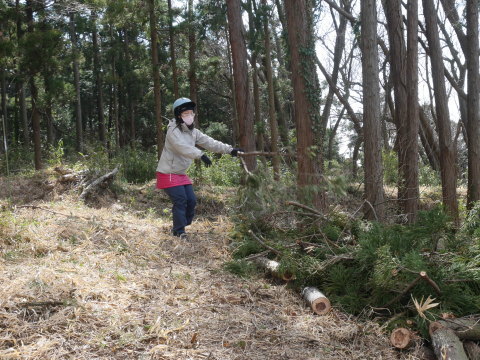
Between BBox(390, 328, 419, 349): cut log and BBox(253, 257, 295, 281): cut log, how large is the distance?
132 centimetres

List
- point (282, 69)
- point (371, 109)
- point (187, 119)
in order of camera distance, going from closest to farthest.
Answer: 1. point (187, 119)
2. point (371, 109)
3. point (282, 69)

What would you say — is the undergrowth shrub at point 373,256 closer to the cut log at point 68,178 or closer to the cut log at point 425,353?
the cut log at point 425,353

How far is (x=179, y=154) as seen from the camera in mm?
6492

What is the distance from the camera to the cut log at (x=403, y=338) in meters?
3.65

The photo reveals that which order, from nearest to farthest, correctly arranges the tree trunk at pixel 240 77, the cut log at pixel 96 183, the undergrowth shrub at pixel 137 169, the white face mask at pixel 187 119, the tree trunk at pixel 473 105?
1. the white face mask at pixel 187 119
2. the cut log at pixel 96 183
3. the tree trunk at pixel 473 105
4. the tree trunk at pixel 240 77
5. the undergrowth shrub at pixel 137 169

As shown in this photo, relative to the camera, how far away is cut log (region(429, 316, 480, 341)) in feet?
11.9

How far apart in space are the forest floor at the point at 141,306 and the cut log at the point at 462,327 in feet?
1.10

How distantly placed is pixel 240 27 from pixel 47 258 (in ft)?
23.5

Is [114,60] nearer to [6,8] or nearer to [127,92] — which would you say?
[127,92]

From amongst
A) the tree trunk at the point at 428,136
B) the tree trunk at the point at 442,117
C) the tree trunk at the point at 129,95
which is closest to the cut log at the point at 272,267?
the tree trunk at the point at 442,117

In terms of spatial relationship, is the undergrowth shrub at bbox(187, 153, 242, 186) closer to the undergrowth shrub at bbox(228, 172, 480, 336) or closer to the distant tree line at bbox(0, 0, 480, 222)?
the distant tree line at bbox(0, 0, 480, 222)

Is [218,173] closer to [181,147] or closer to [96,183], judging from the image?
[96,183]

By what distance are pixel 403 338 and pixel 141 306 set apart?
7.22ft

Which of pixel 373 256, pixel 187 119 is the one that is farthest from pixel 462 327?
pixel 187 119
